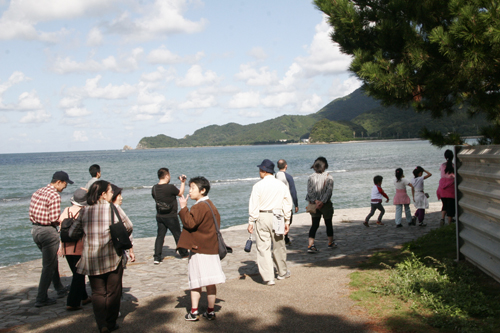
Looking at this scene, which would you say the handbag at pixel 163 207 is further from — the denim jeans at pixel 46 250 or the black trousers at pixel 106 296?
the black trousers at pixel 106 296

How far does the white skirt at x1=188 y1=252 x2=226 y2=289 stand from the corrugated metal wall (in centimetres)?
342

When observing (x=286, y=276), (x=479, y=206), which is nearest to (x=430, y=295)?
(x=479, y=206)

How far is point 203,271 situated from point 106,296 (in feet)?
3.63

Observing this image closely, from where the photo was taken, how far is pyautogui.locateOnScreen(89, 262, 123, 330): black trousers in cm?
446

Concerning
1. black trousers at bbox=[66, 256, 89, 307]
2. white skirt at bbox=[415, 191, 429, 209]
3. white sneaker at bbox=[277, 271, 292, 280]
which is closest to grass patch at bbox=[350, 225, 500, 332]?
white sneaker at bbox=[277, 271, 292, 280]

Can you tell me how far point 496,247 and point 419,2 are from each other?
11.6 feet

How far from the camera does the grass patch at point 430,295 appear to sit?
4.29 m

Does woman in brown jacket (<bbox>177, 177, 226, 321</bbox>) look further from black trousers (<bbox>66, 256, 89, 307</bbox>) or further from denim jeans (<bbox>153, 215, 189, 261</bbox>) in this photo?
denim jeans (<bbox>153, 215, 189, 261</bbox>)

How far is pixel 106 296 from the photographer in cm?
450

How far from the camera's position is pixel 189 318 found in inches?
193

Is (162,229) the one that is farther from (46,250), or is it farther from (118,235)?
(118,235)

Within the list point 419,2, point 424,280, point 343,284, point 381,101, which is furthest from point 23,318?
point 419,2

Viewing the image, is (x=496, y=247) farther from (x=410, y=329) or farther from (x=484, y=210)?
(x=410, y=329)

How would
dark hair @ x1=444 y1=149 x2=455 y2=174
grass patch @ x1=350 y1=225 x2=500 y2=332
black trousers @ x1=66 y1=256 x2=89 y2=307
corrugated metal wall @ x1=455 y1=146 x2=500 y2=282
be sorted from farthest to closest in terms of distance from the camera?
dark hair @ x1=444 y1=149 x2=455 y2=174
black trousers @ x1=66 y1=256 x2=89 y2=307
corrugated metal wall @ x1=455 y1=146 x2=500 y2=282
grass patch @ x1=350 y1=225 x2=500 y2=332
